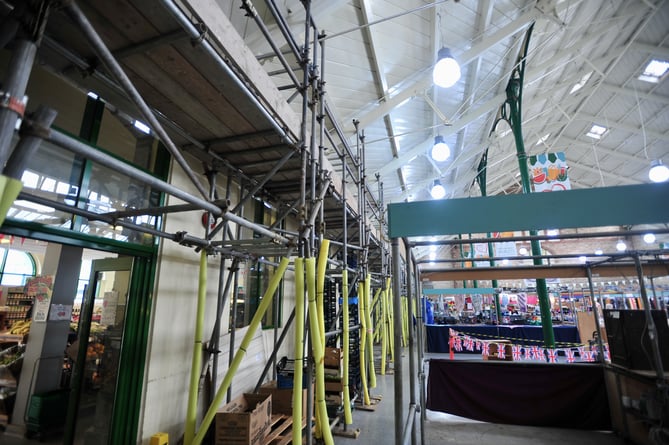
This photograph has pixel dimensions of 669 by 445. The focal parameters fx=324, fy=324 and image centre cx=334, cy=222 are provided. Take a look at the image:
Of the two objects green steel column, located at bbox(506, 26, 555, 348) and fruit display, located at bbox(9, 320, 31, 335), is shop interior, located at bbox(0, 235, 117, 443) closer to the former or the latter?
fruit display, located at bbox(9, 320, 31, 335)

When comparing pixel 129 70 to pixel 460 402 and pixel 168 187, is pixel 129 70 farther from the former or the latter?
pixel 460 402

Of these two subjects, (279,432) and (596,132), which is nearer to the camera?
(279,432)

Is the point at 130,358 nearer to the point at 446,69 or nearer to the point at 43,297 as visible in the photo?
the point at 43,297

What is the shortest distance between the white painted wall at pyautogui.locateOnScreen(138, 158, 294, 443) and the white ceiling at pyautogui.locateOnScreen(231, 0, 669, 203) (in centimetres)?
302

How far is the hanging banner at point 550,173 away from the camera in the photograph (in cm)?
852

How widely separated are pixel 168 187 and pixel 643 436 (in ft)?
22.1

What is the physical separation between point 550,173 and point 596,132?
1280 cm

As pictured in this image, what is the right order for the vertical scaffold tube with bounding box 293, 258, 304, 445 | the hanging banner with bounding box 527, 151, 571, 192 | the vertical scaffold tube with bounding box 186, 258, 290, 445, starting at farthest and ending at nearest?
the hanging banner with bounding box 527, 151, 571, 192 → the vertical scaffold tube with bounding box 293, 258, 304, 445 → the vertical scaffold tube with bounding box 186, 258, 290, 445

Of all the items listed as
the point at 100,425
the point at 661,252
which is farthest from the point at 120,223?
the point at 661,252

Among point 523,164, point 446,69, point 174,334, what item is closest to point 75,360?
point 174,334

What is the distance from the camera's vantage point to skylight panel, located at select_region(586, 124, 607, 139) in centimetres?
1708

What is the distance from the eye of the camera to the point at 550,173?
861cm

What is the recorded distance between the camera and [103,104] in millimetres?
3328

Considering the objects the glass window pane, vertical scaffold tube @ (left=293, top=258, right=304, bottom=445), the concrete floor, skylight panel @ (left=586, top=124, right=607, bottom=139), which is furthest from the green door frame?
skylight panel @ (left=586, top=124, right=607, bottom=139)
